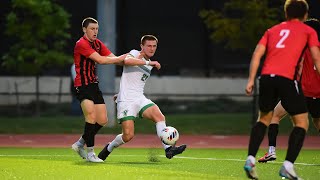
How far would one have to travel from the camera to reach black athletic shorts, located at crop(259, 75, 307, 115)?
11.5 meters

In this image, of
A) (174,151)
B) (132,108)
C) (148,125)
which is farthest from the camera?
(148,125)

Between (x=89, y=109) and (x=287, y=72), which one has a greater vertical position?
(x=287, y=72)

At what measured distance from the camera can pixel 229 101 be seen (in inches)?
1325

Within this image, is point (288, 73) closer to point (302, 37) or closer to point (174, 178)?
point (302, 37)

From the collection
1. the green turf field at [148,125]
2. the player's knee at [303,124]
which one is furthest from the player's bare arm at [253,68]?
the green turf field at [148,125]

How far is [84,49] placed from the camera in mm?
14914

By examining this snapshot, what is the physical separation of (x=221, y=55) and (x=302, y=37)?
3186cm

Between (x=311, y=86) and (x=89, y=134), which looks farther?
(x=89, y=134)

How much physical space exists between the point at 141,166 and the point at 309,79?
3101mm

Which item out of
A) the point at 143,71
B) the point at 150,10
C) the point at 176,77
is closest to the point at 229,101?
the point at 176,77

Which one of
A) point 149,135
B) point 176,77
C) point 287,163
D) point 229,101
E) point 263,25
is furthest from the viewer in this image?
point 176,77

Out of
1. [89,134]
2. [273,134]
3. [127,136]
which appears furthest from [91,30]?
[273,134]

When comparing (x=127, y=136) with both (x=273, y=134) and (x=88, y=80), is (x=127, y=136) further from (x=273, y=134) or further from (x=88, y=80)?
(x=273, y=134)

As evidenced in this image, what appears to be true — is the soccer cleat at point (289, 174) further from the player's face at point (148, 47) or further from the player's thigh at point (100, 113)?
the player's thigh at point (100, 113)
